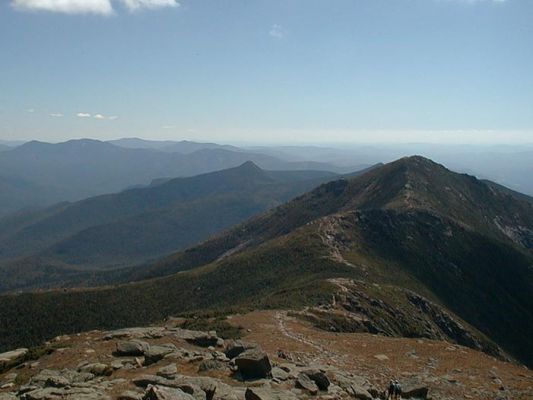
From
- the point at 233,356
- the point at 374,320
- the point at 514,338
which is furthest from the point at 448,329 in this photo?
the point at 233,356

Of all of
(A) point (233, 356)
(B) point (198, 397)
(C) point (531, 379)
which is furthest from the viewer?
(C) point (531, 379)

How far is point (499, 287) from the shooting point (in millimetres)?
139000

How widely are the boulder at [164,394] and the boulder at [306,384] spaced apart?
7618 mm

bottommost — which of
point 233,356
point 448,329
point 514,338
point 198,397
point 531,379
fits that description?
point 514,338

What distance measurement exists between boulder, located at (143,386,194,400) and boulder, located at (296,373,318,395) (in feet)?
25.0

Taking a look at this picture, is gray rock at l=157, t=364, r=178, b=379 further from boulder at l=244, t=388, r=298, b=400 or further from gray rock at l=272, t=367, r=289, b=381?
gray rock at l=272, t=367, r=289, b=381

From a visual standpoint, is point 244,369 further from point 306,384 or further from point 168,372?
point 168,372

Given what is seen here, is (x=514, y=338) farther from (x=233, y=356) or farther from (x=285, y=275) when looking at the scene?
(x=233, y=356)

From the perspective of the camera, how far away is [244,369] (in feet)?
92.2

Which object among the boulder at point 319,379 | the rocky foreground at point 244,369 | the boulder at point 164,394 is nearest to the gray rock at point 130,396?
the rocky foreground at point 244,369

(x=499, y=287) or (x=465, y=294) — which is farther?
(x=499, y=287)

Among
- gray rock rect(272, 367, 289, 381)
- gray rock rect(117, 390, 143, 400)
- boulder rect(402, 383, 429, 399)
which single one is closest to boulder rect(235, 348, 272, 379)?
gray rock rect(272, 367, 289, 381)

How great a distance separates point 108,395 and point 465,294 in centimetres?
12520

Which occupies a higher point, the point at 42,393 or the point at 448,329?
the point at 42,393
